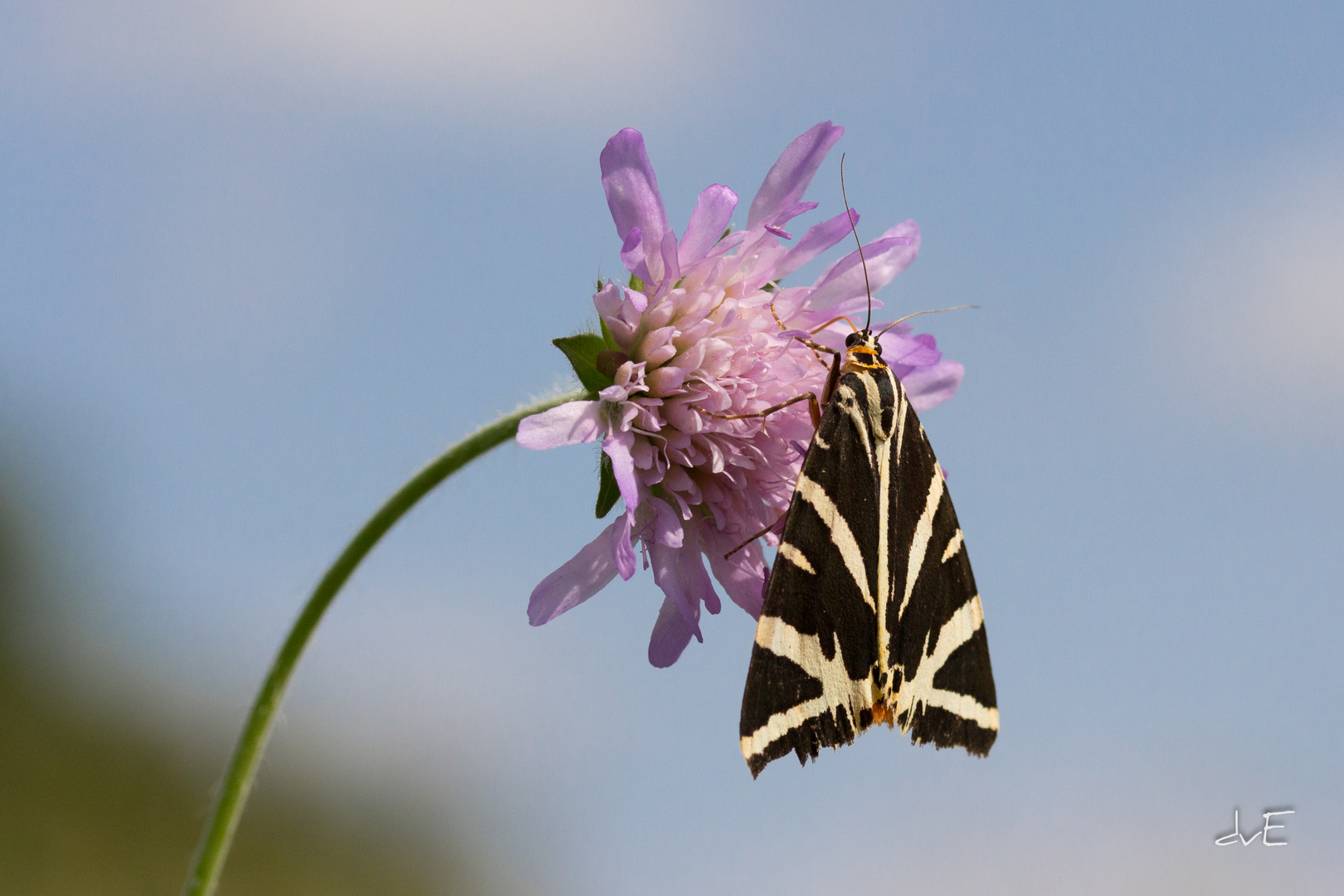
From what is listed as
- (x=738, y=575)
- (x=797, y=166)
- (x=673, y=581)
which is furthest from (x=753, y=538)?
(x=797, y=166)

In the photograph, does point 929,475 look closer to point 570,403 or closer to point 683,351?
point 683,351

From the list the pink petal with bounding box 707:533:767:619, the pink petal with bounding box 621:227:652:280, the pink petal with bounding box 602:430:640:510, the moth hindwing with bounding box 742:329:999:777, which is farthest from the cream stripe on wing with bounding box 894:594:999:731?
the pink petal with bounding box 621:227:652:280

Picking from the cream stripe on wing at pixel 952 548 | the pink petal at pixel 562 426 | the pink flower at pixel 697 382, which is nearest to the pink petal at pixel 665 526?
the pink flower at pixel 697 382

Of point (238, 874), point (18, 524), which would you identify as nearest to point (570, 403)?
point (238, 874)

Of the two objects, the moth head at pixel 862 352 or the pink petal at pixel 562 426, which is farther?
the moth head at pixel 862 352

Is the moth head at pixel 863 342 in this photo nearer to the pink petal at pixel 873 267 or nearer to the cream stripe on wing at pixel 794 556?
the pink petal at pixel 873 267

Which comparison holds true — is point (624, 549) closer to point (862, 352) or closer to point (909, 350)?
point (862, 352)
